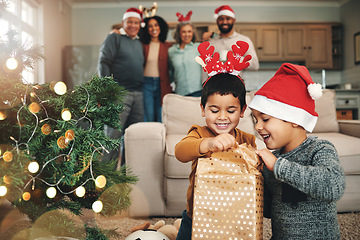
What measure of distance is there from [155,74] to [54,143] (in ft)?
6.95

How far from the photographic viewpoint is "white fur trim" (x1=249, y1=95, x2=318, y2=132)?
97cm

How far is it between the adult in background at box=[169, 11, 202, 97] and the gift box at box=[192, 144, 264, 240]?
2050 mm

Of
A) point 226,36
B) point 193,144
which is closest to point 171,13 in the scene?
point 226,36

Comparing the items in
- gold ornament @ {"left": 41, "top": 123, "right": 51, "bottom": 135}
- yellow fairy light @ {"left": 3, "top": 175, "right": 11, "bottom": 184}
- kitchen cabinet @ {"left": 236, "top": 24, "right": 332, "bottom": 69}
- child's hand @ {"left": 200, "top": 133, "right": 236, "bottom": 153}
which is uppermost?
kitchen cabinet @ {"left": 236, "top": 24, "right": 332, "bottom": 69}

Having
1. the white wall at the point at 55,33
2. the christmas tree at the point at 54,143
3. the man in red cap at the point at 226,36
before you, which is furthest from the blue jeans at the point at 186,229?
the white wall at the point at 55,33

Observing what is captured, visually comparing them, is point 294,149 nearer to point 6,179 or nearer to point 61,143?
point 61,143

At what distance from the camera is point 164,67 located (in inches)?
117

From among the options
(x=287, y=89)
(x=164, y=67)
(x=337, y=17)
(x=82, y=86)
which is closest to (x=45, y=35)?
(x=164, y=67)

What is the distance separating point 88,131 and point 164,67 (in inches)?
81.4

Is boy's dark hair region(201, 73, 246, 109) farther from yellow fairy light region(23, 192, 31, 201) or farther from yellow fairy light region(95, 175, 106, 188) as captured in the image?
yellow fairy light region(23, 192, 31, 201)

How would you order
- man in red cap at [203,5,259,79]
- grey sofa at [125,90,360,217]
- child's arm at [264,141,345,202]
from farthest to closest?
1. man in red cap at [203,5,259,79]
2. grey sofa at [125,90,360,217]
3. child's arm at [264,141,345,202]

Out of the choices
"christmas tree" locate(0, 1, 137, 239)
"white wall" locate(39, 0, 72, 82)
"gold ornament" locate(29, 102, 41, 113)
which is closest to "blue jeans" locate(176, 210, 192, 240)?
"christmas tree" locate(0, 1, 137, 239)

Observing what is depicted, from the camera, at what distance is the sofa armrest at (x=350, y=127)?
2342mm

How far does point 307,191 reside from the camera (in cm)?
85
